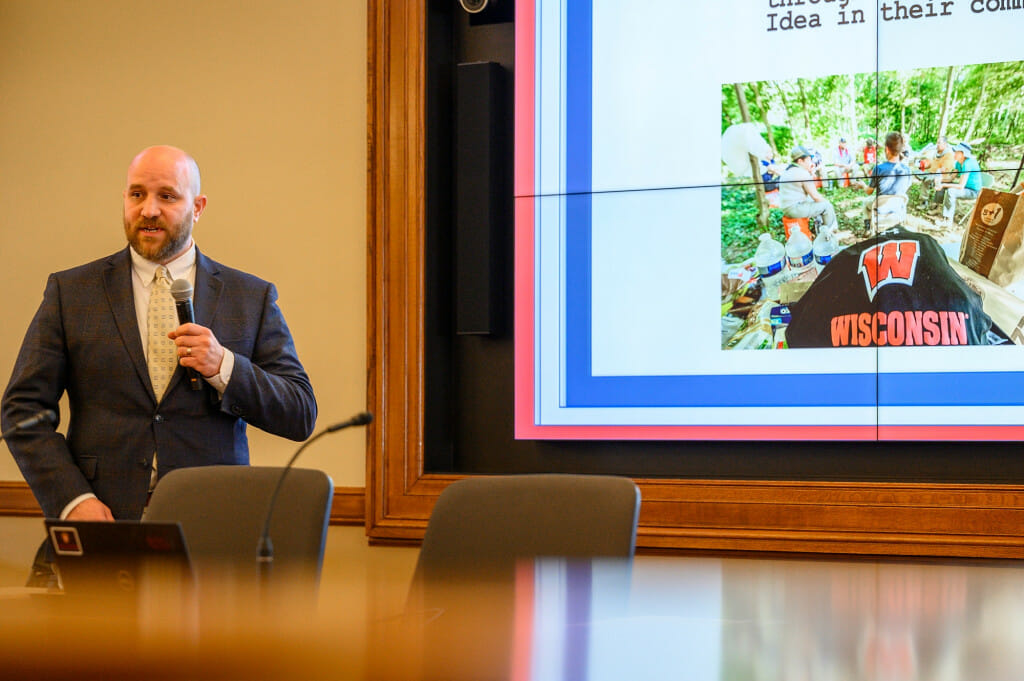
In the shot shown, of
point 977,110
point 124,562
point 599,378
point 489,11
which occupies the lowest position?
point 124,562

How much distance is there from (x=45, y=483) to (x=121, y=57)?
252 centimetres

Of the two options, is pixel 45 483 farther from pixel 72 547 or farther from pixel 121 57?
pixel 121 57

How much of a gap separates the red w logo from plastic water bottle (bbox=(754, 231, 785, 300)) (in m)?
0.26

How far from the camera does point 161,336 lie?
2.89m

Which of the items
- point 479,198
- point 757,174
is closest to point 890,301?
point 757,174

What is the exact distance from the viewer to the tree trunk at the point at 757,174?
3764 millimetres

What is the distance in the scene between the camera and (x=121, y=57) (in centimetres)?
462

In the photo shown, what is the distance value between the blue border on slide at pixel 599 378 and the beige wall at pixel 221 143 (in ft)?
2.76

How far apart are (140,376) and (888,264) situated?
7.80ft

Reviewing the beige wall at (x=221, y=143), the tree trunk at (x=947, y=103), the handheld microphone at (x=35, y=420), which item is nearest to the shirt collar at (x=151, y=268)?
the handheld microphone at (x=35, y=420)

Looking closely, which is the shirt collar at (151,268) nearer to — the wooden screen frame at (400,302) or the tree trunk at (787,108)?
the wooden screen frame at (400,302)

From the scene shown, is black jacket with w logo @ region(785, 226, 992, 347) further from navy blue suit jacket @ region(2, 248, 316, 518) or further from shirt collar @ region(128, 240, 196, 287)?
shirt collar @ region(128, 240, 196, 287)

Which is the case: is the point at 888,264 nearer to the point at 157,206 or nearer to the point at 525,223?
the point at 525,223

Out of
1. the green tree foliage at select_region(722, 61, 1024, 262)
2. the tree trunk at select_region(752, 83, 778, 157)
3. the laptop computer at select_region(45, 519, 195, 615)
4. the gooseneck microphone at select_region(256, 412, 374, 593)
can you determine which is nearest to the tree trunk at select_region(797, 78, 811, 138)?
the green tree foliage at select_region(722, 61, 1024, 262)
